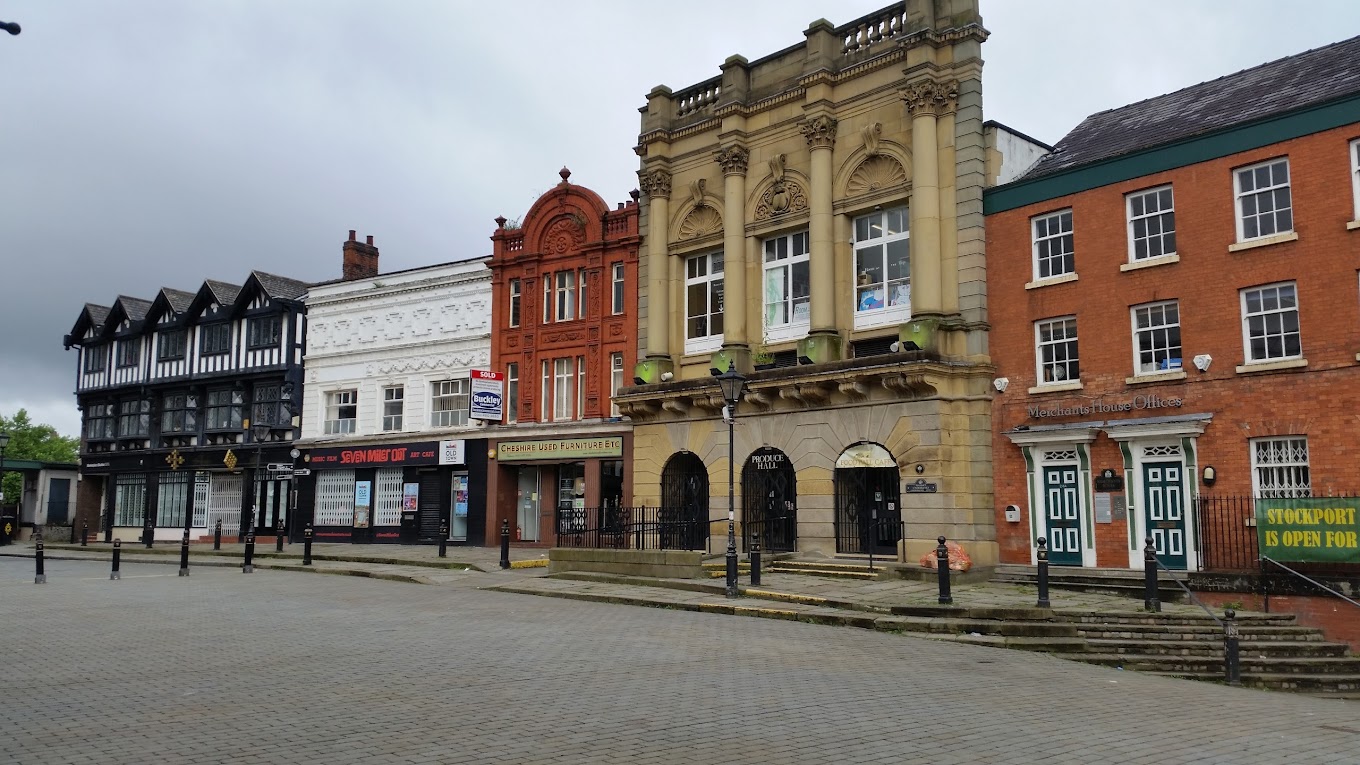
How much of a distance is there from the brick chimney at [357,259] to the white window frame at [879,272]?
73.1ft

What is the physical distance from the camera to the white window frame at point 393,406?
35.7 m

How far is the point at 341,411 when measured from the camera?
37.4 metres

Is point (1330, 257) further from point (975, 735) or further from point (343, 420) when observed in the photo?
point (343, 420)

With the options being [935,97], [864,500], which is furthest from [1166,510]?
[935,97]

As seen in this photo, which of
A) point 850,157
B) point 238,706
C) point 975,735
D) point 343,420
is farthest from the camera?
point 343,420

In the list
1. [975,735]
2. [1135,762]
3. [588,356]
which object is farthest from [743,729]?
[588,356]

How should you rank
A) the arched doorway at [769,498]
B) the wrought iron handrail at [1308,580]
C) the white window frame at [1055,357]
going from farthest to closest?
1. the arched doorway at [769,498]
2. the white window frame at [1055,357]
3. the wrought iron handrail at [1308,580]

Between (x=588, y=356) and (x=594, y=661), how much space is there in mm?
20115

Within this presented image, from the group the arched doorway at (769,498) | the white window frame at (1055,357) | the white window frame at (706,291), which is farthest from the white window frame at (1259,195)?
the white window frame at (706,291)

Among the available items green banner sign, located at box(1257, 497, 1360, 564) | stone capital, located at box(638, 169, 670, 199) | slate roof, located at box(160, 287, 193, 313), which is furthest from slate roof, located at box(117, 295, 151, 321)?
green banner sign, located at box(1257, 497, 1360, 564)

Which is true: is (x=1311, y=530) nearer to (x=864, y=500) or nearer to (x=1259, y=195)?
(x=1259, y=195)

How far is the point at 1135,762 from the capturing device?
305 inches

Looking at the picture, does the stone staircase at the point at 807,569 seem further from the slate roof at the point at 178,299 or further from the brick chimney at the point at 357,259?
the slate roof at the point at 178,299

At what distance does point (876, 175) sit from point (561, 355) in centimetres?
1216
